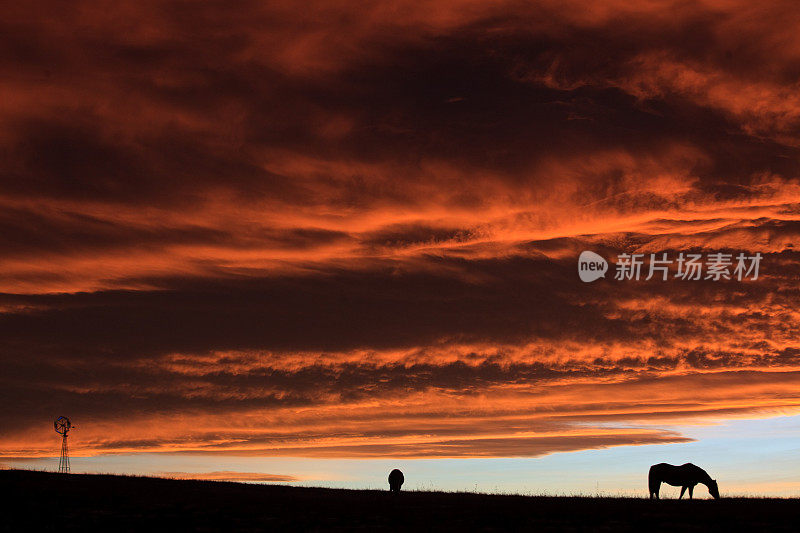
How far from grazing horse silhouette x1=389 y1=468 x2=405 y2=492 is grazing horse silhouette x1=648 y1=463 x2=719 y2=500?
19.7 m

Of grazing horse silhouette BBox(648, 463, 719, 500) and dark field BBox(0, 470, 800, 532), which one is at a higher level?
grazing horse silhouette BBox(648, 463, 719, 500)

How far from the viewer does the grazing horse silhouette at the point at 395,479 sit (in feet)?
218

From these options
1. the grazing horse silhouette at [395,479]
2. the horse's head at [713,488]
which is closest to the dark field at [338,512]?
the horse's head at [713,488]

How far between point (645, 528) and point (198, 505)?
23074 millimetres

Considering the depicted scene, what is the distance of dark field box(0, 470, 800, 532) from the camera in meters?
35.2

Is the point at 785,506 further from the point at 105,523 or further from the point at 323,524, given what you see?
the point at 105,523

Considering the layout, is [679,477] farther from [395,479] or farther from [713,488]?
[395,479]

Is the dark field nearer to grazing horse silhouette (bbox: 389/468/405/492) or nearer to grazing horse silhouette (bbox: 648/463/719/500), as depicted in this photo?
grazing horse silhouette (bbox: 648/463/719/500)

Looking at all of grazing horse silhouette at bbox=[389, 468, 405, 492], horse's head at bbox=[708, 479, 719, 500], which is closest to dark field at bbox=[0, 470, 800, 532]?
horse's head at bbox=[708, 479, 719, 500]

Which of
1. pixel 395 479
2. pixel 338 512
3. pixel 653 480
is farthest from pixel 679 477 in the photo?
pixel 338 512

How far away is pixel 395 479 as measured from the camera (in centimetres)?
6675

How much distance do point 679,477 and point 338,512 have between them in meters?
27.4

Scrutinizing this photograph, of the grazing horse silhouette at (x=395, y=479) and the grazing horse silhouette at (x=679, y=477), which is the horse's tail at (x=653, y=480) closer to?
the grazing horse silhouette at (x=679, y=477)

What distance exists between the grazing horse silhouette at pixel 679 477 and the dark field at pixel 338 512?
326 inches
